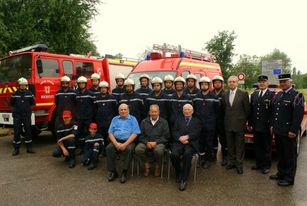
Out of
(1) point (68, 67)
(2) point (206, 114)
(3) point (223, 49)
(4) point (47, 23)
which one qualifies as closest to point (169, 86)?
(2) point (206, 114)

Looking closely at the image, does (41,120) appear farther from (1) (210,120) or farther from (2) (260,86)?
(2) (260,86)

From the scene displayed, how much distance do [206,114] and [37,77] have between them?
4.43m

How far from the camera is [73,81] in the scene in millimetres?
9047

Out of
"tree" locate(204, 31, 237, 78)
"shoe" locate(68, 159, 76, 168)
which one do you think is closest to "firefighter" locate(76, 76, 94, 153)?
"shoe" locate(68, 159, 76, 168)

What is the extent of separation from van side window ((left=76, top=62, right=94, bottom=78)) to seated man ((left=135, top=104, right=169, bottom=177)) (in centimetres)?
411

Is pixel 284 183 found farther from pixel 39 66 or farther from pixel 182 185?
pixel 39 66

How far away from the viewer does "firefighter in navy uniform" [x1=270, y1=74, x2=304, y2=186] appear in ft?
16.9

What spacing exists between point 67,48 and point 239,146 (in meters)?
12.0

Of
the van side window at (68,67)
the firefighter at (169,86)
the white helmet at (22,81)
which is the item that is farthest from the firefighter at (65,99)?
the firefighter at (169,86)

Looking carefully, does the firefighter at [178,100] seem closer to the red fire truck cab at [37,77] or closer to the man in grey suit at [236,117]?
the man in grey suit at [236,117]

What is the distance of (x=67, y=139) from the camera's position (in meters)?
6.68

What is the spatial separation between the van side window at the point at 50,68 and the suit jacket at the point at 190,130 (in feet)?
13.8

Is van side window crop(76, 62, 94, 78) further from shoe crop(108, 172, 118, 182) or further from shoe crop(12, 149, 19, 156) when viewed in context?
shoe crop(108, 172, 118, 182)

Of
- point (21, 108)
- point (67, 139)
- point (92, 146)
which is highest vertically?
point (21, 108)
